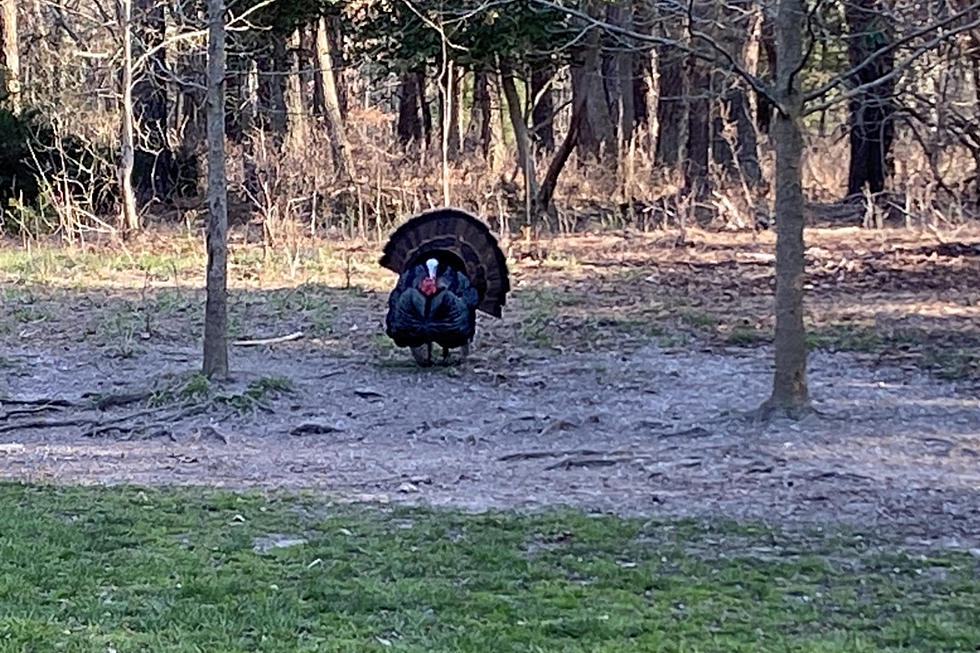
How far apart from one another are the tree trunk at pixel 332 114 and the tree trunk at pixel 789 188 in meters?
14.5

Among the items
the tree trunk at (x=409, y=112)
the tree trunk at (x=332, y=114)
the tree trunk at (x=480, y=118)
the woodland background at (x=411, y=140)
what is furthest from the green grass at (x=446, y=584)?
the tree trunk at (x=409, y=112)

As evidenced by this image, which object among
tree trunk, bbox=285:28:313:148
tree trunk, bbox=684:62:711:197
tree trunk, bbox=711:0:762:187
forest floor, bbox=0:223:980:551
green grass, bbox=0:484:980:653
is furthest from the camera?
tree trunk, bbox=684:62:711:197

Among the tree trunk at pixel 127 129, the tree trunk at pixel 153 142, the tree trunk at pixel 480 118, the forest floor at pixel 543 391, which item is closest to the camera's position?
the forest floor at pixel 543 391

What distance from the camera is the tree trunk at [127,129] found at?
787 inches

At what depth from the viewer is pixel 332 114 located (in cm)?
2331

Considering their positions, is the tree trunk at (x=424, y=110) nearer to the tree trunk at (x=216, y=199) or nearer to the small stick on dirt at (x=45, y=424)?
the tree trunk at (x=216, y=199)

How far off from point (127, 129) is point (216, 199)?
11.4m

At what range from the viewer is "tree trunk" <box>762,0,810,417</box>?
8438mm

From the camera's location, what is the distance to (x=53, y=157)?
22844 mm

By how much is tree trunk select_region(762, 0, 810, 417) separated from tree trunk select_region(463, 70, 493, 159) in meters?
19.2

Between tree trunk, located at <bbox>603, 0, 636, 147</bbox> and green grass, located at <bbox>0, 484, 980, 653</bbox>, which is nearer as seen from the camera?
green grass, located at <bbox>0, 484, 980, 653</bbox>

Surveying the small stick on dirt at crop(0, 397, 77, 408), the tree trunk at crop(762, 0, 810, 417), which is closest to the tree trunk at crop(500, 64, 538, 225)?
the small stick on dirt at crop(0, 397, 77, 408)

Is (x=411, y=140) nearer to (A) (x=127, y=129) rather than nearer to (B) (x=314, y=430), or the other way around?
(A) (x=127, y=129)

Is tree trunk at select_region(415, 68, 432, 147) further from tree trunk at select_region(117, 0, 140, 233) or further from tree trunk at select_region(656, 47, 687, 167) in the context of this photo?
tree trunk at select_region(117, 0, 140, 233)
